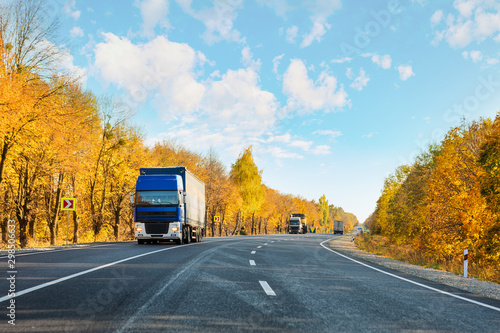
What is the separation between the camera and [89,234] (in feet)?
141

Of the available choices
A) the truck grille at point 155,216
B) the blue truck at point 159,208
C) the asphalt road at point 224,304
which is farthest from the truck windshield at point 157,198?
the asphalt road at point 224,304

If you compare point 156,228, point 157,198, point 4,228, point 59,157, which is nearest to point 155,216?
point 156,228

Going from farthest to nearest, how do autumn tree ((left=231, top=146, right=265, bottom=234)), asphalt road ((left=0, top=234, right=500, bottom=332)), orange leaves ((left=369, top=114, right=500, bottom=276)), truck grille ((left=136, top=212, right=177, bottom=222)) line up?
autumn tree ((left=231, top=146, right=265, bottom=234)) → orange leaves ((left=369, top=114, right=500, bottom=276)) → truck grille ((left=136, top=212, right=177, bottom=222)) → asphalt road ((left=0, top=234, right=500, bottom=332))

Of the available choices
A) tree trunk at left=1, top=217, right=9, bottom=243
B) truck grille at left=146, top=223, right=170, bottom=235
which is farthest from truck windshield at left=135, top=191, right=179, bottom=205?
tree trunk at left=1, top=217, right=9, bottom=243

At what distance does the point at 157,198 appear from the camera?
64.2ft

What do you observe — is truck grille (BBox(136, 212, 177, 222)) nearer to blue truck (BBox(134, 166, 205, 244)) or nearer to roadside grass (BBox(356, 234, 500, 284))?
blue truck (BBox(134, 166, 205, 244))

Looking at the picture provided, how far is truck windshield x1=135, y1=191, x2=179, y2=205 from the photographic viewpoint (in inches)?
768

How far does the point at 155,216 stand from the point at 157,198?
0.93m

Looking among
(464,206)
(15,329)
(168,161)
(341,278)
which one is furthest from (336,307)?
(168,161)

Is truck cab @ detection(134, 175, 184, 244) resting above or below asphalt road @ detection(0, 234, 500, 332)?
above

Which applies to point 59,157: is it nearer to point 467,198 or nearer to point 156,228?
point 156,228

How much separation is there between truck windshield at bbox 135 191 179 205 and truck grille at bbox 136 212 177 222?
20.3 inches

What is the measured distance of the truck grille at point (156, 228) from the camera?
63.9 feet

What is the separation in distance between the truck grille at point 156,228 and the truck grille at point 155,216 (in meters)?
0.21
